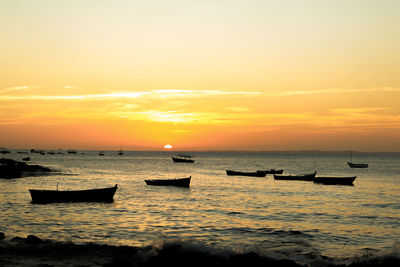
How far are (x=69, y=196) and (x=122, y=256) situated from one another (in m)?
24.5

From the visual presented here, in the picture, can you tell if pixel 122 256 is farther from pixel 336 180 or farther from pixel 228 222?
pixel 336 180

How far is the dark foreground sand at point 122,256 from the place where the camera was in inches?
688

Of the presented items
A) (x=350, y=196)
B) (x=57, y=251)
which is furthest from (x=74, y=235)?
(x=350, y=196)

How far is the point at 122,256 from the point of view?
63.3ft

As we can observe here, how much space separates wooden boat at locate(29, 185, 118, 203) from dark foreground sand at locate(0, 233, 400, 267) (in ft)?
63.1

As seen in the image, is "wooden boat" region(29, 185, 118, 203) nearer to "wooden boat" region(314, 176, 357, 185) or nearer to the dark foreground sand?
the dark foreground sand

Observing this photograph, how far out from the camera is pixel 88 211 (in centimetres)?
3666

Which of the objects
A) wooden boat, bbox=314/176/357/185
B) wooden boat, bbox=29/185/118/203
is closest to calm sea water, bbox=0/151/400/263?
wooden boat, bbox=29/185/118/203

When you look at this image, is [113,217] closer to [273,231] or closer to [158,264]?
[273,231]

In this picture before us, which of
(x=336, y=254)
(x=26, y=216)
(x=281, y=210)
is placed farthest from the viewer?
(x=281, y=210)

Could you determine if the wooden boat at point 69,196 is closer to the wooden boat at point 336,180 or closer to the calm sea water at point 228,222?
the calm sea water at point 228,222

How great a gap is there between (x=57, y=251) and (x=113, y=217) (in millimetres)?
13181

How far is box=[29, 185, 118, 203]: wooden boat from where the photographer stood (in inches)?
1609

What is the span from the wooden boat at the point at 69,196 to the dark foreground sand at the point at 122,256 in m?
19.2
